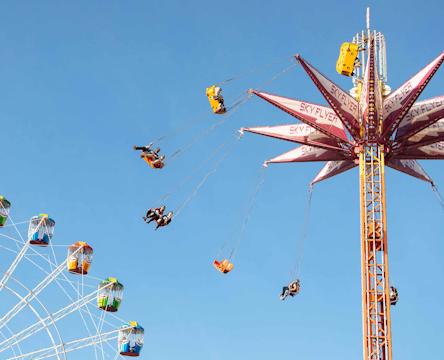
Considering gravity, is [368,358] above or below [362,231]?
below

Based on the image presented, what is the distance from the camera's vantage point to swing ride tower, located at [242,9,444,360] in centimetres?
5422

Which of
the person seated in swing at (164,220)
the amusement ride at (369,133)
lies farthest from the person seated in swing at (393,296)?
the person seated in swing at (164,220)

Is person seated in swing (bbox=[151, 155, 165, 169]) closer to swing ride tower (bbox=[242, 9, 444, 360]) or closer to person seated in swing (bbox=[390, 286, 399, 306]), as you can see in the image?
swing ride tower (bbox=[242, 9, 444, 360])

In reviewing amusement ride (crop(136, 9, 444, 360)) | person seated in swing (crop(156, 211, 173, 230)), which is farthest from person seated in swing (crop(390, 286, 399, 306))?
person seated in swing (crop(156, 211, 173, 230))

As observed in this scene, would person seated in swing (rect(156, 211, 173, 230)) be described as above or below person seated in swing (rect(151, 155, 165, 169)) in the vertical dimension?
below

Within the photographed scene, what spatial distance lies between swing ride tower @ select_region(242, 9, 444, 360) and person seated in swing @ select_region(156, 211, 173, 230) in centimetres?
679

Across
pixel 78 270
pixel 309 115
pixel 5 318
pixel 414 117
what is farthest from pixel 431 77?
pixel 5 318

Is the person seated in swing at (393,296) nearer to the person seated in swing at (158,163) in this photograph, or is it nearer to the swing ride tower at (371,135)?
the swing ride tower at (371,135)

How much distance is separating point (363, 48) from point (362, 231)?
11.6 metres

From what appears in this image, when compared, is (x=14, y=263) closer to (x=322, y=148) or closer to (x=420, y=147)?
(x=322, y=148)

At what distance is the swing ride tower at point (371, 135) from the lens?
178 feet

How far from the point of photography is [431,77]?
→ 5425 centimetres

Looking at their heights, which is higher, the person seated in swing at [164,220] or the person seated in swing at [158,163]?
the person seated in swing at [158,163]

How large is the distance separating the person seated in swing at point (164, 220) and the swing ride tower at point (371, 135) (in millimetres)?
6786
